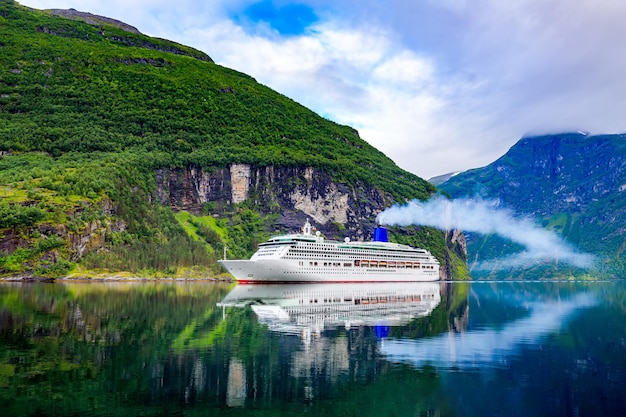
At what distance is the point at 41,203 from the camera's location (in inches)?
5881

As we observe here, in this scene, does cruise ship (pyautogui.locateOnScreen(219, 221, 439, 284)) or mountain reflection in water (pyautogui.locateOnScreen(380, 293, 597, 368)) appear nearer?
mountain reflection in water (pyautogui.locateOnScreen(380, 293, 597, 368))

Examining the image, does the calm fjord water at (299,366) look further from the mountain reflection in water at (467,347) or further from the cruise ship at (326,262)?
the cruise ship at (326,262)

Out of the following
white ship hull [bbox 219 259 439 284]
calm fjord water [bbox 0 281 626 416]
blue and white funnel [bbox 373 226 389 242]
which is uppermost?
blue and white funnel [bbox 373 226 389 242]

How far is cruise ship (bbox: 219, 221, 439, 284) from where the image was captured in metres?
136

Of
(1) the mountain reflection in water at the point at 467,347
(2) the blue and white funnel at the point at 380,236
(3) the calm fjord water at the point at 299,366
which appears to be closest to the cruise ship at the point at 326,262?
(2) the blue and white funnel at the point at 380,236

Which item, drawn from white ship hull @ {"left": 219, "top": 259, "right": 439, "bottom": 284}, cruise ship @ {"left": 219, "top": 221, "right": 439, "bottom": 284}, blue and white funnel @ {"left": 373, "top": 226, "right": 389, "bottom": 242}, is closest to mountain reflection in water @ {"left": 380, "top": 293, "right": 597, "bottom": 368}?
white ship hull @ {"left": 219, "top": 259, "right": 439, "bottom": 284}

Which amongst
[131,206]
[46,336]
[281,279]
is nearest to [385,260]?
[281,279]

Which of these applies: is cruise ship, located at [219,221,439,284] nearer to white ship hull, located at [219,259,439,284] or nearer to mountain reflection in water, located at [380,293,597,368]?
white ship hull, located at [219,259,439,284]

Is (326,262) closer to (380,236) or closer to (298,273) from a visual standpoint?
(298,273)

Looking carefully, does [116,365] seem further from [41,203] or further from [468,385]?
[41,203]

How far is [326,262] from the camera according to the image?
508 ft

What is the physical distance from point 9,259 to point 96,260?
2125cm

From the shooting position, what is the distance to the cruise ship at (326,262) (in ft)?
446

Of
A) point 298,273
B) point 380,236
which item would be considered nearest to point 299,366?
point 298,273
